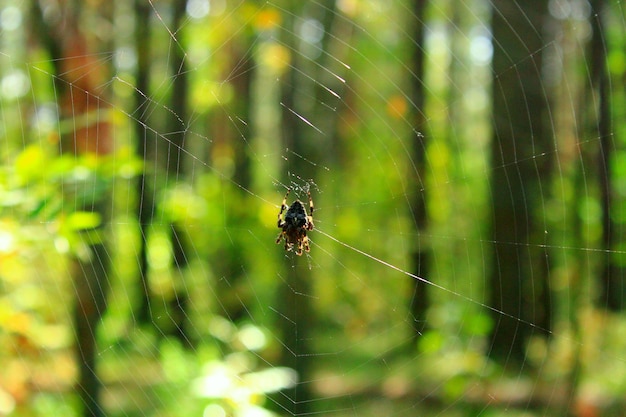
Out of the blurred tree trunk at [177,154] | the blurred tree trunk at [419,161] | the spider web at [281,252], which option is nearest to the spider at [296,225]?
the spider web at [281,252]

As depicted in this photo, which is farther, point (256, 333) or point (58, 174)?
point (256, 333)

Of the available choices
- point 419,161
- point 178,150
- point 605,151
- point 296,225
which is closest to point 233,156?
point 419,161

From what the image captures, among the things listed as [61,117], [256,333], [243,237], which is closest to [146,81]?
[61,117]

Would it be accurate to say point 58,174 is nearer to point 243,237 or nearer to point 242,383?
point 242,383

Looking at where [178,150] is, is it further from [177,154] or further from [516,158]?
[516,158]

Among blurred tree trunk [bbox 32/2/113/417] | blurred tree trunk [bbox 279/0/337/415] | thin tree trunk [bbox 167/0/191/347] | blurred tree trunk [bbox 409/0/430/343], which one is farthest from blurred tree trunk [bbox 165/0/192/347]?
blurred tree trunk [bbox 409/0/430/343]
